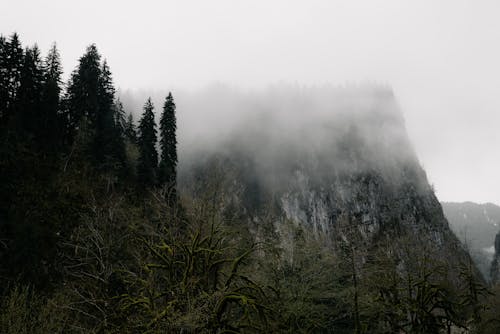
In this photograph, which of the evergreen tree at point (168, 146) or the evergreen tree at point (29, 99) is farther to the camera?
the evergreen tree at point (168, 146)

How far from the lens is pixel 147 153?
57.7 metres

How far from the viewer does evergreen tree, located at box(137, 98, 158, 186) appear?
53.2 m

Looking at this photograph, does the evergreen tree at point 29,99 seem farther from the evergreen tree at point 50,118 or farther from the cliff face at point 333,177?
the cliff face at point 333,177

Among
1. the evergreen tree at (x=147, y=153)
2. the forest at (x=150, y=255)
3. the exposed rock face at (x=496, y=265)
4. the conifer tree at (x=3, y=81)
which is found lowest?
the exposed rock face at (x=496, y=265)

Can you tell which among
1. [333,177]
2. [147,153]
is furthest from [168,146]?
[333,177]

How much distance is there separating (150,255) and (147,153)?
1337 inches

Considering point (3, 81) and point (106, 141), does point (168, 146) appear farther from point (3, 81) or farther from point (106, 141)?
point (3, 81)

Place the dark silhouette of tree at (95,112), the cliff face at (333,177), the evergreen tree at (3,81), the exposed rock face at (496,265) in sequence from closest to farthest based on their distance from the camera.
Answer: the evergreen tree at (3,81) → the dark silhouette of tree at (95,112) → the exposed rock face at (496,265) → the cliff face at (333,177)

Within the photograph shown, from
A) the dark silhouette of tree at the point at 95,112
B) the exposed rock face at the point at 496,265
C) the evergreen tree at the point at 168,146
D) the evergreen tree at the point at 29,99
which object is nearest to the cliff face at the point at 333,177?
the exposed rock face at the point at 496,265

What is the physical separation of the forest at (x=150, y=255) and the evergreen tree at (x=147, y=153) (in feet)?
0.71

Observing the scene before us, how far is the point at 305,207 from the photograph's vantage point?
483ft

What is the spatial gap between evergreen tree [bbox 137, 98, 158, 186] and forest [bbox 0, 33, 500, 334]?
8.5 inches

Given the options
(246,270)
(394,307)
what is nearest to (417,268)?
(394,307)

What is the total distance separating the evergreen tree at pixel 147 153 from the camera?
5316 centimetres
